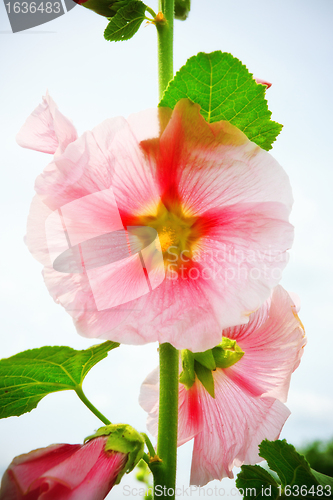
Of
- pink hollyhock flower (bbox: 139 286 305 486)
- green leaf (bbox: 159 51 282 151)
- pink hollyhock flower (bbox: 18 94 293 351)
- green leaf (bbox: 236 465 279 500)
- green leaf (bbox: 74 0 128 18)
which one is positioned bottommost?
green leaf (bbox: 236 465 279 500)

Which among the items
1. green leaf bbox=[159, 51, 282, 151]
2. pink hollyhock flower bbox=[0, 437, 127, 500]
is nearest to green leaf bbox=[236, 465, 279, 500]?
pink hollyhock flower bbox=[0, 437, 127, 500]

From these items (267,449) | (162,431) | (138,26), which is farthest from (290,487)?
(138,26)

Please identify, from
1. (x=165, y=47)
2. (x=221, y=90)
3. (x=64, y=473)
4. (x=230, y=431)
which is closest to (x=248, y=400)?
(x=230, y=431)

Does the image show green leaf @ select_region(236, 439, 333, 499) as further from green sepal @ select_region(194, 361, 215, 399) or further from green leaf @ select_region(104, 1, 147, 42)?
green leaf @ select_region(104, 1, 147, 42)

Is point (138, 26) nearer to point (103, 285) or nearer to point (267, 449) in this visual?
point (103, 285)

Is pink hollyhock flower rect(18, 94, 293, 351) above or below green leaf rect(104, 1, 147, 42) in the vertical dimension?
below

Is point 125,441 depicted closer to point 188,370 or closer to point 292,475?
point 188,370
